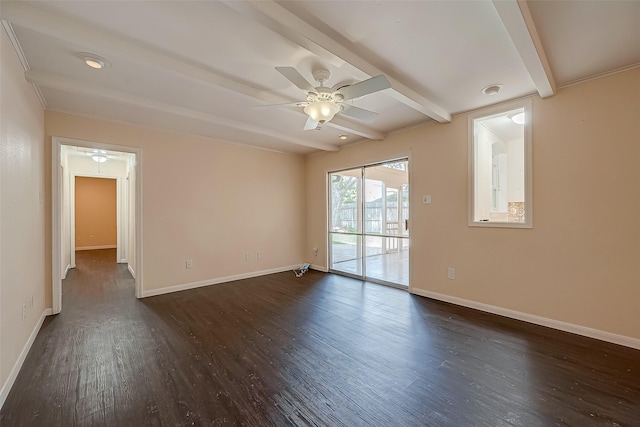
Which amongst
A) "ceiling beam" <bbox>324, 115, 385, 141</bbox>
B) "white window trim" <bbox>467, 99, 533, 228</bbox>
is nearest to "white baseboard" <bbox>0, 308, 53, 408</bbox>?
"ceiling beam" <bbox>324, 115, 385, 141</bbox>

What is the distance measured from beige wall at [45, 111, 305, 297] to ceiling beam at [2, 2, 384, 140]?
1961 millimetres

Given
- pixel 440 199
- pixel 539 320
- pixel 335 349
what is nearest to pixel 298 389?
pixel 335 349

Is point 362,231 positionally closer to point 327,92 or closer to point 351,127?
point 351,127

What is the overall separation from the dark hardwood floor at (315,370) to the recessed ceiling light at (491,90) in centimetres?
245

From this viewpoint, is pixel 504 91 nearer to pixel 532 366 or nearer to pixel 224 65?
pixel 532 366

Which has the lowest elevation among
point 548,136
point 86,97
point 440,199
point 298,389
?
point 298,389

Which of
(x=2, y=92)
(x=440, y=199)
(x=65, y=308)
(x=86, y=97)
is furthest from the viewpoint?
(x=440, y=199)

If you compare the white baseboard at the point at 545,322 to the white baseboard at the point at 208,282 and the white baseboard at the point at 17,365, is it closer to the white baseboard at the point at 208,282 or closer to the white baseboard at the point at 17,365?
the white baseboard at the point at 208,282

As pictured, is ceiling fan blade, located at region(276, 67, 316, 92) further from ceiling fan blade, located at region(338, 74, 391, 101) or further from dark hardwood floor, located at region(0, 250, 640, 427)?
dark hardwood floor, located at region(0, 250, 640, 427)

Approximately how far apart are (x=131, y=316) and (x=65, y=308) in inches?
40.2

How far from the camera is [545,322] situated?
287 centimetres

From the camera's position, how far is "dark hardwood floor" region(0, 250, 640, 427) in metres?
1.65

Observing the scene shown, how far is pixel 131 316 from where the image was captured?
10.5ft

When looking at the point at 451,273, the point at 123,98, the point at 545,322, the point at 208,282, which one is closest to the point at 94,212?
the point at 208,282
